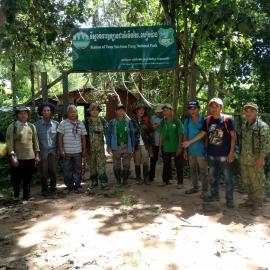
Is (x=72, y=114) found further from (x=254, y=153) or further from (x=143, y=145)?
(x=254, y=153)

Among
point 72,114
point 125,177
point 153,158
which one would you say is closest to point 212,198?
point 153,158

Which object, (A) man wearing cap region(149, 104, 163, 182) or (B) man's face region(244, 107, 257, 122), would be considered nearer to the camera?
(B) man's face region(244, 107, 257, 122)

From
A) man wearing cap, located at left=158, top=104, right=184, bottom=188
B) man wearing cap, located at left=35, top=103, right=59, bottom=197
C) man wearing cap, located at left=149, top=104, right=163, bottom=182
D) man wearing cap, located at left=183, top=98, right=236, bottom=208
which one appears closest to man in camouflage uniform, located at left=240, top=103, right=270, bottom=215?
A: man wearing cap, located at left=183, top=98, right=236, bottom=208

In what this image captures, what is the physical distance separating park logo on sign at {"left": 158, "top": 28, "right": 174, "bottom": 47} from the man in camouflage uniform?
119 inches

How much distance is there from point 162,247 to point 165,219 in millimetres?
1117

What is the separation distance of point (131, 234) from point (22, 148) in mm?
2830

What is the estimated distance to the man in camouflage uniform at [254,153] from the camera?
591cm

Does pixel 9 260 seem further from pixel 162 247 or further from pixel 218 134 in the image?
pixel 218 134

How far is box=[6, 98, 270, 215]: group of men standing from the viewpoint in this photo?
20.2 ft

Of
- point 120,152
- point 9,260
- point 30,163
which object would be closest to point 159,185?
point 120,152

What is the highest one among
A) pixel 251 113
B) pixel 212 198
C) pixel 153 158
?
pixel 251 113

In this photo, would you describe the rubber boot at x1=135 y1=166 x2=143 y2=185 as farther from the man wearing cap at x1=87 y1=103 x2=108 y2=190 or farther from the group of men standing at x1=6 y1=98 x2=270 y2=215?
the man wearing cap at x1=87 y1=103 x2=108 y2=190

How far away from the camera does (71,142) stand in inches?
288

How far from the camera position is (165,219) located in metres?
5.73
